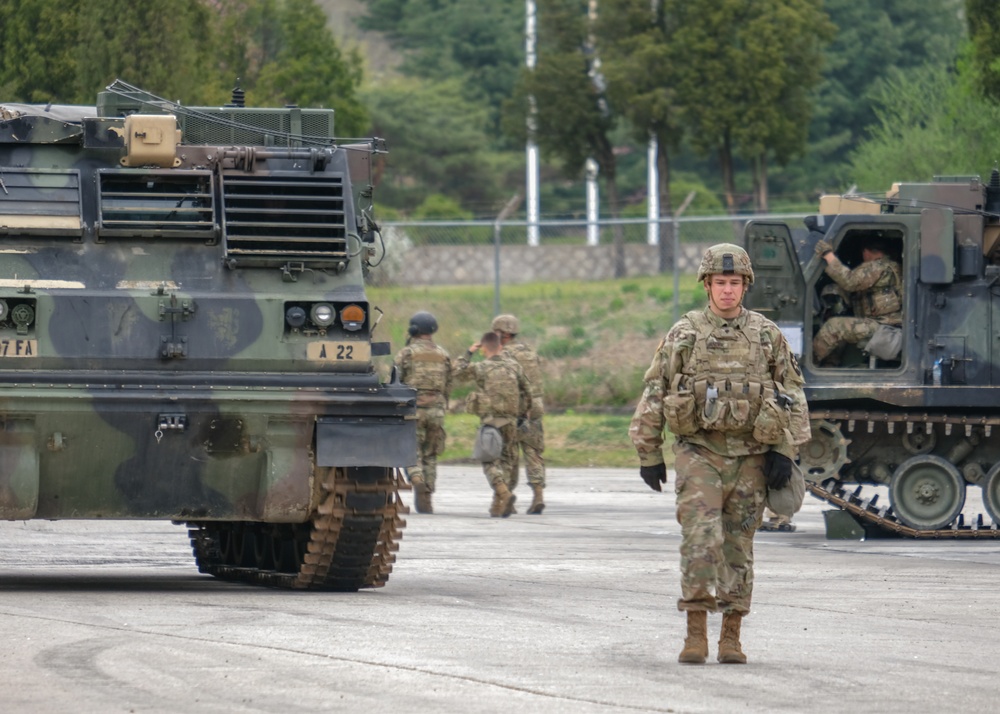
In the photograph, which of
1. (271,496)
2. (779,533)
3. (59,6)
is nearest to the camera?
(271,496)

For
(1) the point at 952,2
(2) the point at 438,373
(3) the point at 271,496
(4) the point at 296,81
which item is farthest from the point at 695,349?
(1) the point at 952,2

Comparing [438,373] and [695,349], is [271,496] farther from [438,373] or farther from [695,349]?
[438,373]

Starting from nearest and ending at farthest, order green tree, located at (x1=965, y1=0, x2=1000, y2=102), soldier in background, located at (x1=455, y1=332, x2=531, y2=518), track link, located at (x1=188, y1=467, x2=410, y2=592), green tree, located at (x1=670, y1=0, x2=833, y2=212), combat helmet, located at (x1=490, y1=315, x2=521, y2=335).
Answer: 1. track link, located at (x1=188, y1=467, x2=410, y2=592)
2. soldier in background, located at (x1=455, y1=332, x2=531, y2=518)
3. combat helmet, located at (x1=490, y1=315, x2=521, y2=335)
4. green tree, located at (x1=965, y1=0, x2=1000, y2=102)
5. green tree, located at (x1=670, y1=0, x2=833, y2=212)

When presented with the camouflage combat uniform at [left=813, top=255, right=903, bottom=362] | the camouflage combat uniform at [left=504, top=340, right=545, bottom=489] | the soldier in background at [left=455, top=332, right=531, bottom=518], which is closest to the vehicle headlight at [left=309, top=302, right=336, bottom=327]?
the camouflage combat uniform at [left=813, top=255, right=903, bottom=362]

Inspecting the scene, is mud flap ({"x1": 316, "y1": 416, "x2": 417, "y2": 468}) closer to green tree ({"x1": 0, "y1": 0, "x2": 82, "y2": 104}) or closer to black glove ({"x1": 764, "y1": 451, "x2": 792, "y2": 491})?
black glove ({"x1": 764, "y1": 451, "x2": 792, "y2": 491})

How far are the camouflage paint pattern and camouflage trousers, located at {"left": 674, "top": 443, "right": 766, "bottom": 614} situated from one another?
2558 mm

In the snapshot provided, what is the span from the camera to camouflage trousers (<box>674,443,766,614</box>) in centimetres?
898

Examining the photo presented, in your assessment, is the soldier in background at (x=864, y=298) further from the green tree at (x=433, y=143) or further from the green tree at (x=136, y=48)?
the green tree at (x=433, y=143)

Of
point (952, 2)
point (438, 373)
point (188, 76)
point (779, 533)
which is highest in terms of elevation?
point (952, 2)

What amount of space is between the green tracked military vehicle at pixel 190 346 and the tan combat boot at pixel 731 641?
275 cm

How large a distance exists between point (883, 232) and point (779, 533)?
2779mm

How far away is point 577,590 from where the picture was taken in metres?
12.0

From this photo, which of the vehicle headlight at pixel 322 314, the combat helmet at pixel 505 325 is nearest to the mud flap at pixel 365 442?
the vehicle headlight at pixel 322 314

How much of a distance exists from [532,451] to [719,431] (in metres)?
9.88
